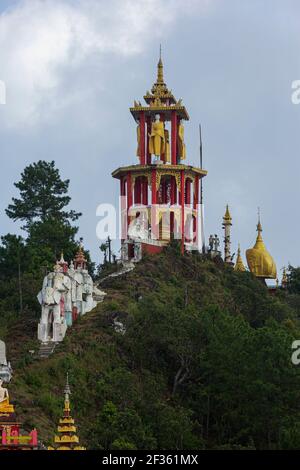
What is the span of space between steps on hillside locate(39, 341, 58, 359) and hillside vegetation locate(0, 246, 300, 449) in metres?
0.32

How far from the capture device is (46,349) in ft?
212

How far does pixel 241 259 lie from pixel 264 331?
2410 centimetres

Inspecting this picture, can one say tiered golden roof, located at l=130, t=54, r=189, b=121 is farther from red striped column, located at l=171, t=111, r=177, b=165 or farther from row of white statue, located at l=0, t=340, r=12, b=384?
row of white statue, located at l=0, t=340, r=12, b=384

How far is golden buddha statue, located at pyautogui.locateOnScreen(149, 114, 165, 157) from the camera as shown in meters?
82.1

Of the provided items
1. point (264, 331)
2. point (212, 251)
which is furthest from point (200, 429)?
point (212, 251)

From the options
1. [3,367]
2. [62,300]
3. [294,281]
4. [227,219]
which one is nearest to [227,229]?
[227,219]

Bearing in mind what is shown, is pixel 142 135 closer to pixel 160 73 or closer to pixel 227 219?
pixel 160 73

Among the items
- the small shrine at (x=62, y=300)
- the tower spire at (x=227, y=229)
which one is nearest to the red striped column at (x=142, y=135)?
the tower spire at (x=227, y=229)

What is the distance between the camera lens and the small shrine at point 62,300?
6575 centimetres

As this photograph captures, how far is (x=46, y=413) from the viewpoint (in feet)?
190

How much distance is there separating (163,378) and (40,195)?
2464cm

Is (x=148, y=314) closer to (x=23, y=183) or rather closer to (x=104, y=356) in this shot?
(x=104, y=356)

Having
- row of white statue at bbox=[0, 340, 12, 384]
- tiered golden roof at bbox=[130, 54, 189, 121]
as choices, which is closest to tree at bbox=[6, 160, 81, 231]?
tiered golden roof at bbox=[130, 54, 189, 121]

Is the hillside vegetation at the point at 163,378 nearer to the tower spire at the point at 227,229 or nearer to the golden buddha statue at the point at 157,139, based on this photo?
the golden buddha statue at the point at 157,139
